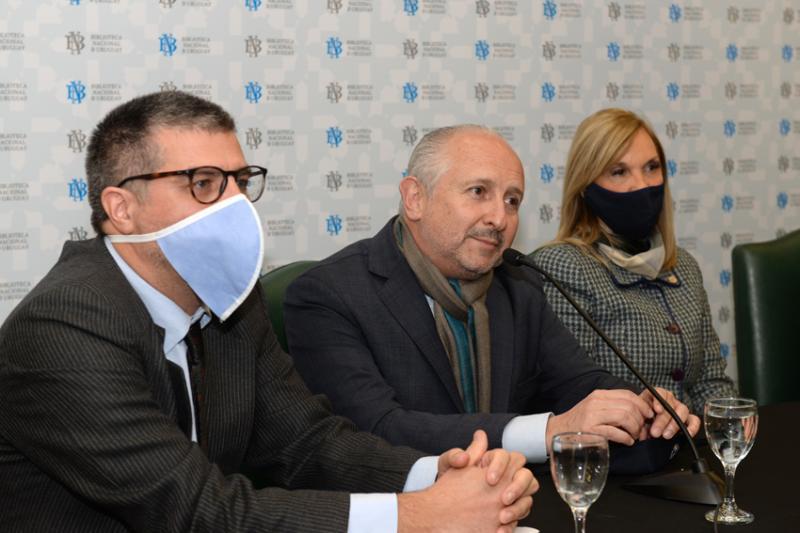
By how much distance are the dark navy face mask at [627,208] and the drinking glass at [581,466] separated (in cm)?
159

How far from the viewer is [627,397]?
2.14 meters

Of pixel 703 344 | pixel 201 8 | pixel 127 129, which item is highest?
pixel 201 8

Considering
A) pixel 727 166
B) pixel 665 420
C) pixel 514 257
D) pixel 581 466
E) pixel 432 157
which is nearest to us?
pixel 581 466

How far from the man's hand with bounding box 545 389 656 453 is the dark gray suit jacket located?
124mm

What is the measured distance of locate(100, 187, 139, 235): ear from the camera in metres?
1.86

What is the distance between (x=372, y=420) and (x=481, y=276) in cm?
54

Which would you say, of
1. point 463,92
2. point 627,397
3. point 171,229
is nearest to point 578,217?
point 463,92

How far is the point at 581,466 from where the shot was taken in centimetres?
154

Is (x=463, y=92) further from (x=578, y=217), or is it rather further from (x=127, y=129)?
(x=127, y=129)

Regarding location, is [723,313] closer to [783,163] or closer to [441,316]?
[783,163]

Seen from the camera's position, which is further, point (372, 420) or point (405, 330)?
point (405, 330)

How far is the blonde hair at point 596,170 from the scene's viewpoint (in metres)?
3.08

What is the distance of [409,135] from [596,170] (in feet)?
2.67

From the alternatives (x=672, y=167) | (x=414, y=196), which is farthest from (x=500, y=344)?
(x=672, y=167)
